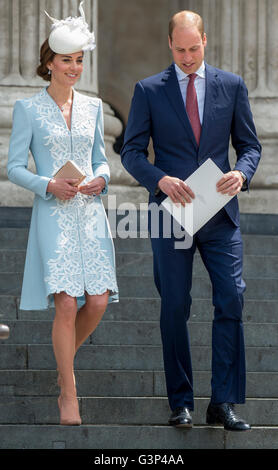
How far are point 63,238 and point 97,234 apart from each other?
0.20 m

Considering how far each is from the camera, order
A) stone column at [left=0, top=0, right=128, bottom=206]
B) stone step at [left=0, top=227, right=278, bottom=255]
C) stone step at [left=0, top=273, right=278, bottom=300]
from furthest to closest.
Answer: stone column at [left=0, top=0, right=128, bottom=206] < stone step at [left=0, top=227, right=278, bottom=255] < stone step at [left=0, top=273, right=278, bottom=300]

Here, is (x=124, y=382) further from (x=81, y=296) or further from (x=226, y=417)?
(x=226, y=417)

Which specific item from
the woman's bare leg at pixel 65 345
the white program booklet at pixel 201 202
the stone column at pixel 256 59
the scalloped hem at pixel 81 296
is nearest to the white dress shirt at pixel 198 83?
the white program booklet at pixel 201 202

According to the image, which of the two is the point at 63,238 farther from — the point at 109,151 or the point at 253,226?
the point at 109,151

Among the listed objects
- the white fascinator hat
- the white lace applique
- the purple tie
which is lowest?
the white lace applique

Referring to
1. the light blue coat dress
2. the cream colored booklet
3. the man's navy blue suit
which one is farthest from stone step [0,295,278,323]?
the cream colored booklet

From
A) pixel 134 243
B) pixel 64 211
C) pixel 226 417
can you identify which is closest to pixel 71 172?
pixel 64 211

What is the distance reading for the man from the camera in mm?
6297

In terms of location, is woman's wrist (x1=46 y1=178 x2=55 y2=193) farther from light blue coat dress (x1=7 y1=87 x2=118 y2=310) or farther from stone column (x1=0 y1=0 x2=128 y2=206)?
stone column (x1=0 y1=0 x2=128 y2=206)

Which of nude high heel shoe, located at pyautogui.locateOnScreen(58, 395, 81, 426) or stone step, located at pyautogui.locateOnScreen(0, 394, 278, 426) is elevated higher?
nude high heel shoe, located at pyautogui.locateOnScreen(58, 395, 81, 426)

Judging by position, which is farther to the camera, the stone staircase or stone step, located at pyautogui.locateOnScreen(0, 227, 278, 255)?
stone step, located at pyautogui.locateOnScreen(0, 227, 278, 255)

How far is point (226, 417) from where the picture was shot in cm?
623

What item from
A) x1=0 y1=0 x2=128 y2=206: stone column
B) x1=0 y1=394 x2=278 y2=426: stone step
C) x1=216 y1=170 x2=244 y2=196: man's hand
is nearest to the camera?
x1=216 y1=170 x2=244 y2=196: man's hand

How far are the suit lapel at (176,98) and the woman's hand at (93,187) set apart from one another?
1.73 feet
